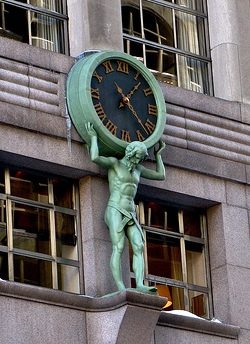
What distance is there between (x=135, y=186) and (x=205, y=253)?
2.82m

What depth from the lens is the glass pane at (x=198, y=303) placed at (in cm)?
3259

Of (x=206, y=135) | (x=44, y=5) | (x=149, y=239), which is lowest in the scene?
(x=149, y=239)

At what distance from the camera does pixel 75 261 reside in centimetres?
3092

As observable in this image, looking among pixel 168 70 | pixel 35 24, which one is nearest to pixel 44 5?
pixel 35 24

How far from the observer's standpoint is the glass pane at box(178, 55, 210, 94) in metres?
34.5

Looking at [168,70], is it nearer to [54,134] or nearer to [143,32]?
[143,32]

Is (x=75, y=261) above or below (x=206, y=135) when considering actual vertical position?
below

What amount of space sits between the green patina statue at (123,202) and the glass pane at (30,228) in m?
1.18

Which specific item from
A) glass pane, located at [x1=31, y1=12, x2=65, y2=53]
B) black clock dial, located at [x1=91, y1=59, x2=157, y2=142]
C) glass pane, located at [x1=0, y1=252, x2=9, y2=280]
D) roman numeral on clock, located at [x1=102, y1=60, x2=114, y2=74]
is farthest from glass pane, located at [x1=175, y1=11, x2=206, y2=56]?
glass pane, located at [x1=0, y1=252, x2=9, y2=280]

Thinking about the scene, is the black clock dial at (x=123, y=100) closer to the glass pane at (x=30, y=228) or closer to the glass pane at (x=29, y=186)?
the glass pane at (x=29, y=186)

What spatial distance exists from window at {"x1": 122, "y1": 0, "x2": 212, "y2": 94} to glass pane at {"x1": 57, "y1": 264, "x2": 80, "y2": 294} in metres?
5.19

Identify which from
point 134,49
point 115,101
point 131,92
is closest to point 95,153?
point 115,101

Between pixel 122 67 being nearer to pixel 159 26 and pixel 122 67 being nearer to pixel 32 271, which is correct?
pixel 159 26

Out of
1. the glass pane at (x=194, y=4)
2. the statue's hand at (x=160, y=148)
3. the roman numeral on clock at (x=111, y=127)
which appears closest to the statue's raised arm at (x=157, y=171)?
the statue's hand at (x=160, y=148)
